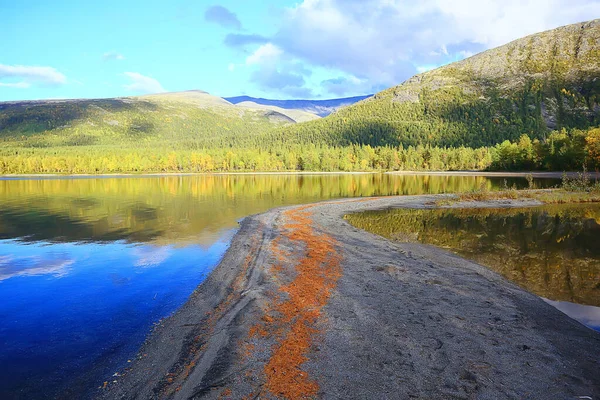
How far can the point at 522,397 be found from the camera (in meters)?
7.19

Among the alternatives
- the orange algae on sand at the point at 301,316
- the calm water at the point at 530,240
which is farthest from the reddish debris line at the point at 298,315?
the calm water at the point at 530,240

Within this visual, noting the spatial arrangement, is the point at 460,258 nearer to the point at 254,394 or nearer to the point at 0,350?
the point at 254,394

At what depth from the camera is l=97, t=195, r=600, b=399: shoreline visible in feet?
25.1

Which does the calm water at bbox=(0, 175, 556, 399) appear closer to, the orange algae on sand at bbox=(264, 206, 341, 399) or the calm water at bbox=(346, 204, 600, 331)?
the orange algae on sand at bbox=(264, 206, 341, 399)

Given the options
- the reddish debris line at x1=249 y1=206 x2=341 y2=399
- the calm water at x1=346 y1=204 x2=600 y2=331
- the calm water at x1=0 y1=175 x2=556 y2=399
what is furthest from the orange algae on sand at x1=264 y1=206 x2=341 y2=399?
the calm water at x1=346 y1=204 x2=600 y2=331

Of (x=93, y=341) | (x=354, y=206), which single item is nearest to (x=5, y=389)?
(x=93, y=341)

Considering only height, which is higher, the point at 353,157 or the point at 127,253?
the point at 353,157

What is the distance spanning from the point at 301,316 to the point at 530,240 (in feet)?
64.1

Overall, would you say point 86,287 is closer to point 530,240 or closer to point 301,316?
point 301,316

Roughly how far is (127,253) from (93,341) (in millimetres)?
11919

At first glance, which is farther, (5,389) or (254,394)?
(5,389)

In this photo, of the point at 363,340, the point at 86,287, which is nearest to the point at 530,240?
the point at 363,340

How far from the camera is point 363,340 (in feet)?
31.7

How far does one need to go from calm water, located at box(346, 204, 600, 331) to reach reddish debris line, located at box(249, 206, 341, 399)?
7.47 metres
